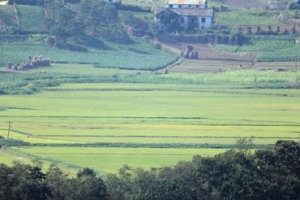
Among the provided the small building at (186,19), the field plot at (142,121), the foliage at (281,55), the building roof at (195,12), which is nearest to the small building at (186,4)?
the building roof at (195,12)

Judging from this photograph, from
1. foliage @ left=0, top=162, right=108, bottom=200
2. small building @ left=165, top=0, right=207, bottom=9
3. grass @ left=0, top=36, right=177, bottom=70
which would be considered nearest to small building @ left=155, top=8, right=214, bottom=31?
small building @ left=165, top=0, right=207, bottom=9

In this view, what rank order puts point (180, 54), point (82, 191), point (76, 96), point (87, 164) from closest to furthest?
point (82, 191) → point (87, 164) → point (76, 96) → point (180, 54)

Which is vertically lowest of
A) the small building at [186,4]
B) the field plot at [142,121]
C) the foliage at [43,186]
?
the field plot at [142,121]

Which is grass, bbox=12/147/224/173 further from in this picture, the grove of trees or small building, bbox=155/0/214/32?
small building, bbox=155/0/214/32

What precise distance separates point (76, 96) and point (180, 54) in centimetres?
1579

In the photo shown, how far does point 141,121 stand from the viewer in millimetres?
55031

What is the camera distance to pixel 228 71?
71.8 metres

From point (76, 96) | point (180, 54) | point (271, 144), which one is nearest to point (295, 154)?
point (271, 144)

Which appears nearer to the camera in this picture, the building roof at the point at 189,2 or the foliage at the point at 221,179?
the foliage at the point at 221,179

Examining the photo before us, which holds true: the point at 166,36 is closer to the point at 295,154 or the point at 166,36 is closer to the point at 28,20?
the point at 28,20

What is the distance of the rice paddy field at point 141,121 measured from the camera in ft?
157

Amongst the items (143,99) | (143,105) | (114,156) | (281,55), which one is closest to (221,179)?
(114,156)

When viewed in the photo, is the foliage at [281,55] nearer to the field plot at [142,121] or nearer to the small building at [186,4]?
the field plot at [142,121]

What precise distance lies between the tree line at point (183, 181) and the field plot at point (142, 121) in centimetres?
480
